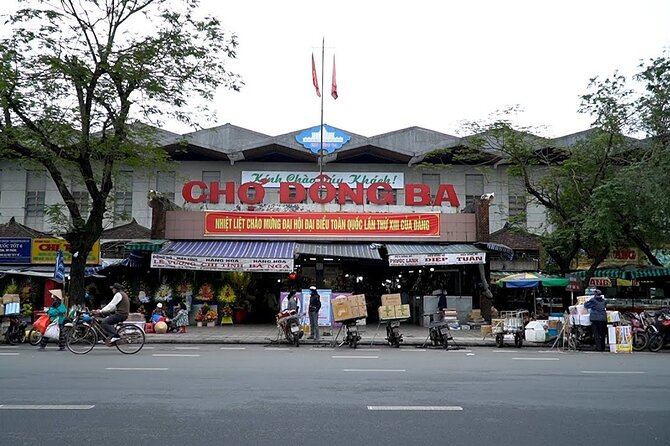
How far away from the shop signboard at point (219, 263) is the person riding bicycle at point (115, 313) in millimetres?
6624

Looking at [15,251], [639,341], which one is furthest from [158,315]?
[639,341]

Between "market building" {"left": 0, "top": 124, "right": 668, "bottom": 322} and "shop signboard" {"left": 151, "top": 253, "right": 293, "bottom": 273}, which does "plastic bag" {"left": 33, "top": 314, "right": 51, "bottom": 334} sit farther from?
"shop signboard" {"left": 151, "top": 253, "right": 293, "bottom": 273}

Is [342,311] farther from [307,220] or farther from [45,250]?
[45,250]

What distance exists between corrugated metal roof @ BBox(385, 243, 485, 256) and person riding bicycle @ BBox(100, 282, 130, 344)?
10596 mm

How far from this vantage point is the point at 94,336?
14.4 m

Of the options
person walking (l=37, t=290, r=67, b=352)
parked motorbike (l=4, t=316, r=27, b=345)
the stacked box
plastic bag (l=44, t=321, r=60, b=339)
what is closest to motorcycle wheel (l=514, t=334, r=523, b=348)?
the stacked box

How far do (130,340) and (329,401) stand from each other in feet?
26.0

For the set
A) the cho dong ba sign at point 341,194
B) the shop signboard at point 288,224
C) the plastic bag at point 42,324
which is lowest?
the plastic bag at point 42,324

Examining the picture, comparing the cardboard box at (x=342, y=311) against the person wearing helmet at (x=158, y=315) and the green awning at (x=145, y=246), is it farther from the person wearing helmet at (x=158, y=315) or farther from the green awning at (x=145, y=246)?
the green awning at (x=145, y=246)

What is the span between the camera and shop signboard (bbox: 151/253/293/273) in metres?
21.1

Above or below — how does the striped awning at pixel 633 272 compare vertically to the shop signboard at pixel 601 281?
above

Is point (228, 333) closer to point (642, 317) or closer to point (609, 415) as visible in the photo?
point (642, 317)

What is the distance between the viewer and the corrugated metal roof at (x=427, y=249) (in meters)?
22.5

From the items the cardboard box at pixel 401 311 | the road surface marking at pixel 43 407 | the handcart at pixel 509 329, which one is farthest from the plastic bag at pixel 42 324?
the handcart at pixel 509 329
